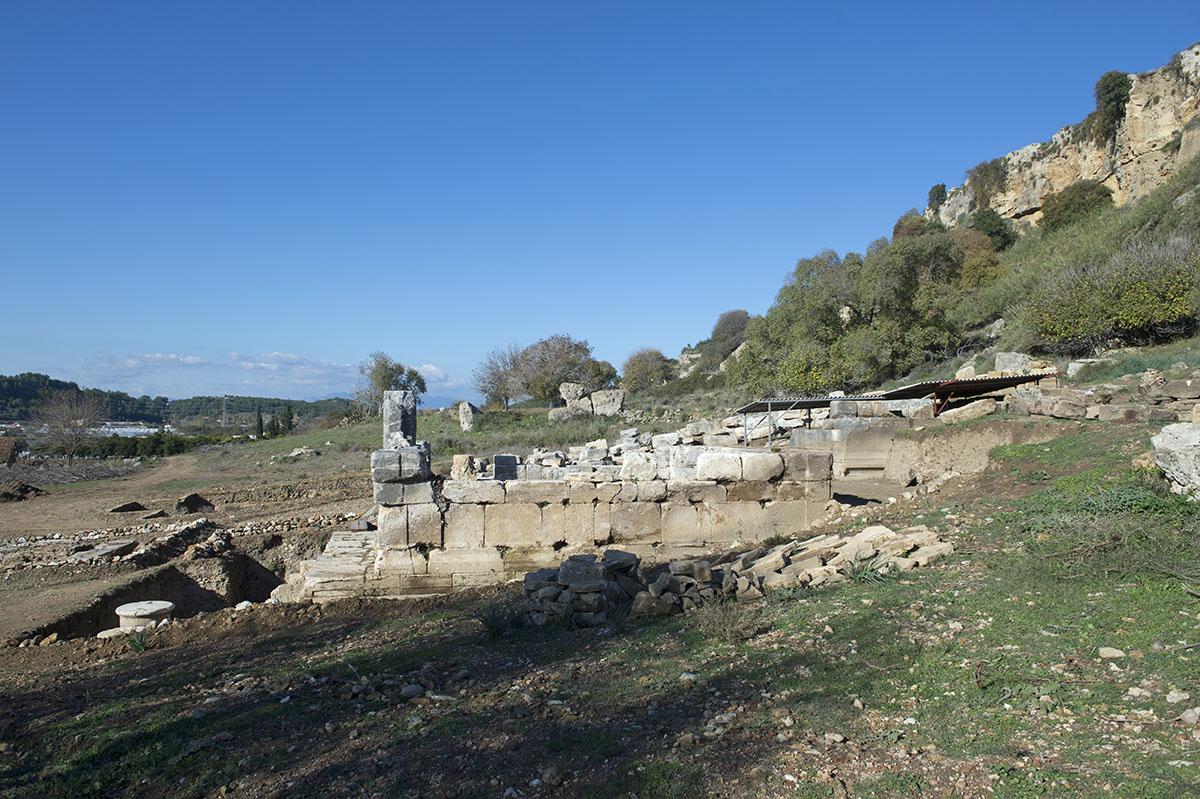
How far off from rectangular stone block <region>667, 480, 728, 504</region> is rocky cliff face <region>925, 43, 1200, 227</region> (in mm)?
37185

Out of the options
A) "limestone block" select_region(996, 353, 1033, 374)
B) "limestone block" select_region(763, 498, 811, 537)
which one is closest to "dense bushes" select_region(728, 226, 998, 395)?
"limestone block" select_region(996, 353, 1033, 374)

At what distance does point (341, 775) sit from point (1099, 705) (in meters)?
3.94

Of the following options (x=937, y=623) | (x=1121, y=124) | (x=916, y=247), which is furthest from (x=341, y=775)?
(x=1121, y=124)

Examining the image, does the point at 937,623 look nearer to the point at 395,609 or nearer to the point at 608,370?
the point at 395,609

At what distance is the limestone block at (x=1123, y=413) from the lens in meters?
10.2

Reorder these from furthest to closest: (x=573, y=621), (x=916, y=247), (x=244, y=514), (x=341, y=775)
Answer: (x=916, y=247), (x=244, y=514), (x=573, y=621), (x=341, y=775)

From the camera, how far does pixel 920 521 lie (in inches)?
297

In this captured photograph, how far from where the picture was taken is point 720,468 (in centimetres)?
880

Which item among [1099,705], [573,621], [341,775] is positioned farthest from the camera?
[573,621]

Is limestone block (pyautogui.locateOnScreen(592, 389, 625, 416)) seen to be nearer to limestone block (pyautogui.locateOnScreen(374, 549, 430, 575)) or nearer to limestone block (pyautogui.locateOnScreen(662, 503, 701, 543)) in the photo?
limestone block (pyautogui.locateOnScreen(662, 503, 701, 543))

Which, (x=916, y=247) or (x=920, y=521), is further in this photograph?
(x=916, y=247)

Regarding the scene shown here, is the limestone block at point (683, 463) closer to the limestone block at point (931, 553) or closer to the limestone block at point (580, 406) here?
the limestone block at point (931, 553)

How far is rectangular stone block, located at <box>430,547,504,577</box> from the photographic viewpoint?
27.5 ft

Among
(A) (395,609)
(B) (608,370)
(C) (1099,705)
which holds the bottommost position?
(A) (395,609)
